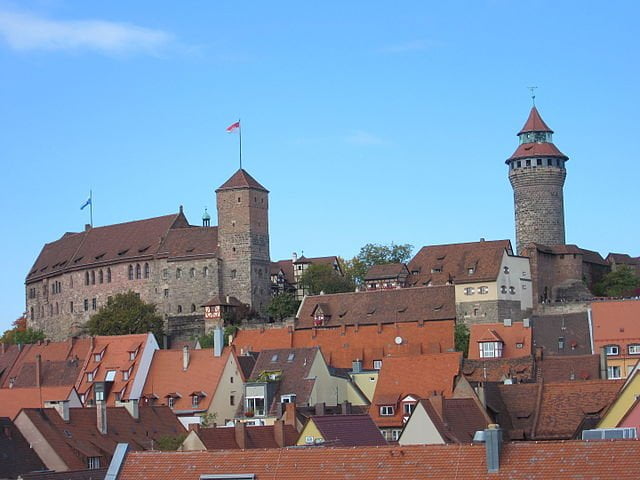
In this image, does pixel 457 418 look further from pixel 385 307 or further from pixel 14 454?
pixel 385 307

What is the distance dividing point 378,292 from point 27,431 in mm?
57371

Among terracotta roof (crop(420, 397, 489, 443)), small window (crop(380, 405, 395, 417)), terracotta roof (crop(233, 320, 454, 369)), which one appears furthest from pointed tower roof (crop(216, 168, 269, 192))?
terracotta roof (crop(420, 397, 489, 443))

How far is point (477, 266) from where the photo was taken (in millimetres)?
110375

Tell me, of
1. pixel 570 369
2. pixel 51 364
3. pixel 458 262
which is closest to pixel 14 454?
pixel 570 369

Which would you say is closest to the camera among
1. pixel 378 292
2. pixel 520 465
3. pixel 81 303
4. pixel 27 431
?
pixel 520 465

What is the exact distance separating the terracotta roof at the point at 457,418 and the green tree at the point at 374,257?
82654 millimetres

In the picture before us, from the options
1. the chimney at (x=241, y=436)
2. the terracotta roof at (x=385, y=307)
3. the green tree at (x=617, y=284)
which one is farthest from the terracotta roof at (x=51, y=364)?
the green tree at (x=617, y=284)

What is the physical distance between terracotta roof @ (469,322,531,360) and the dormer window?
0.19 metres

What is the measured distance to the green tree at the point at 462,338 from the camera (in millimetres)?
100994

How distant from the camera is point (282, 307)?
405 ft

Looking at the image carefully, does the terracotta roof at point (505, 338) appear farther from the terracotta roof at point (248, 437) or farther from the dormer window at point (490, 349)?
the terracotta roof at point (248, 437)

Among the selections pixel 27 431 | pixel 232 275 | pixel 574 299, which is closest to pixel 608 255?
pixel 574 299

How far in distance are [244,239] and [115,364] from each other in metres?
38.8

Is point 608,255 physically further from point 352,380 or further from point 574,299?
point 352,380
